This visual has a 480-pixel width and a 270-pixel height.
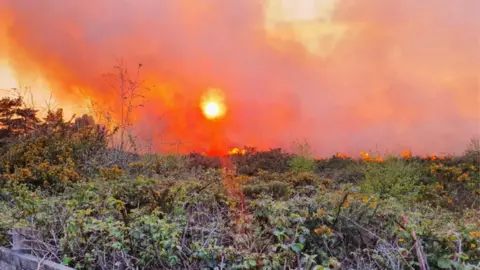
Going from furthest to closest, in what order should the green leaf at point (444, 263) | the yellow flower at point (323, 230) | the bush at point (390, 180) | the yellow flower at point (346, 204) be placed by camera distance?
the bush at point (390, 180)
the yellow flower at point (346, 204)
the yellow flower at point (323, 230)
the green leaf at point (444, 263)

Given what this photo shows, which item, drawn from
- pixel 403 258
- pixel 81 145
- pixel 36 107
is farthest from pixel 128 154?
pixel 403 258

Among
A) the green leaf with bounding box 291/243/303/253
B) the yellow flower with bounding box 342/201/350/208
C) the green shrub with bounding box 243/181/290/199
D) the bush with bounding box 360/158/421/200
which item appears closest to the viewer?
the green leaf with bounding box 291/243/303/253

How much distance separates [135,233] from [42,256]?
115 cm

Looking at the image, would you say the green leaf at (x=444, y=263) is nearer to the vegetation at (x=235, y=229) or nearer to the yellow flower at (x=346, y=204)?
the vegetation at (x=235, y=229)

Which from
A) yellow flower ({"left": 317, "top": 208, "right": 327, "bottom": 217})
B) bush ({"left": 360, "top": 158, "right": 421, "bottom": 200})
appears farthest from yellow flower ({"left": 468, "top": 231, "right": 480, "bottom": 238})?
A: bush ({"left": 360, "top": 158, "right": 421, "bottom": 200})

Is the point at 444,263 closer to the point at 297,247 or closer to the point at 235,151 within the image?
the point at 297,247

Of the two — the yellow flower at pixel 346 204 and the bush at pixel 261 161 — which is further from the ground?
the bush at pixel 261 161

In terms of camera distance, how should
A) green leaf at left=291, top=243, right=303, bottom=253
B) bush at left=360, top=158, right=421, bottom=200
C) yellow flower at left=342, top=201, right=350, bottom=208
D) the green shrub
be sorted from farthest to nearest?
1. bush at left=360, top=158, right=421, bottom=200
2. the green shrub
3. yellow flower at left=342, top=201, right=350, bottom=208
4. green leaf at left=291, top=243, right=303, bottom=253

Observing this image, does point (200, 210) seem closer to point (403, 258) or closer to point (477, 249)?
point (403, 258)

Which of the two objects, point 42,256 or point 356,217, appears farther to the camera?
point 42,256

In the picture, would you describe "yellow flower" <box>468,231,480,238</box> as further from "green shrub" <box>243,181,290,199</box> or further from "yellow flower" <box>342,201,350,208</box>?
"green shrub" <box>243,181,290,199</box>

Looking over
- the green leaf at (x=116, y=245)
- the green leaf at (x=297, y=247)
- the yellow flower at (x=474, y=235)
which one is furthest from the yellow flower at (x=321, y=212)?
the green leaf at (x=116, y=245)

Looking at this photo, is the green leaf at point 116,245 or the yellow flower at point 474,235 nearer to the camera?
the yellow flower at point 474,235

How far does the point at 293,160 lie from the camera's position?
483 inches
